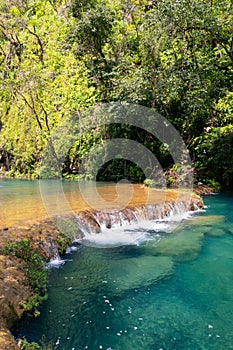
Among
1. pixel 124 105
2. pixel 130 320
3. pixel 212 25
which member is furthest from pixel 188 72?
pixel 130 320

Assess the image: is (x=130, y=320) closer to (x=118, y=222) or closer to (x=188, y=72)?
(x=118, y=222)

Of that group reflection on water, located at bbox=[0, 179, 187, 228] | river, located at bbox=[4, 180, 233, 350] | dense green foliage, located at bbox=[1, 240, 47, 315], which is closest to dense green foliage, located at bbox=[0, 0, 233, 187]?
reflection on water, located at bbox=[0, 179, 187, 228]

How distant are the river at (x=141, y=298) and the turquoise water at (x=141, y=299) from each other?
0.05 ft

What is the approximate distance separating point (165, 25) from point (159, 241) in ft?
37.6

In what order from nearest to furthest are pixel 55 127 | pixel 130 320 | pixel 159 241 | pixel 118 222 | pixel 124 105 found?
pixel 130 320
pixel 159 241
pixel 118 222
pixel 124 105
pixel 55 127

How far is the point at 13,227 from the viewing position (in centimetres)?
738

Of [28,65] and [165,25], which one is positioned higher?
[28,65]

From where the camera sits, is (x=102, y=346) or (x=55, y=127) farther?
(x=55, y=127)

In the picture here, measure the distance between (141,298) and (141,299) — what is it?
0.12ft

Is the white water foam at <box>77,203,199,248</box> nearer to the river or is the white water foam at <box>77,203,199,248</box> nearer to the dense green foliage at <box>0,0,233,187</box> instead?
the river

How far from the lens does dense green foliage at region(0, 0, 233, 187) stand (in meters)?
16.7

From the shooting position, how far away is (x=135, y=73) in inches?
693

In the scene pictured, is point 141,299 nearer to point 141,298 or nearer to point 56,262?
point 141,298

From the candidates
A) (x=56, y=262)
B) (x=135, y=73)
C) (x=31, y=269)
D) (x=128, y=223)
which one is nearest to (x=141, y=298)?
(x=31, y=269)
